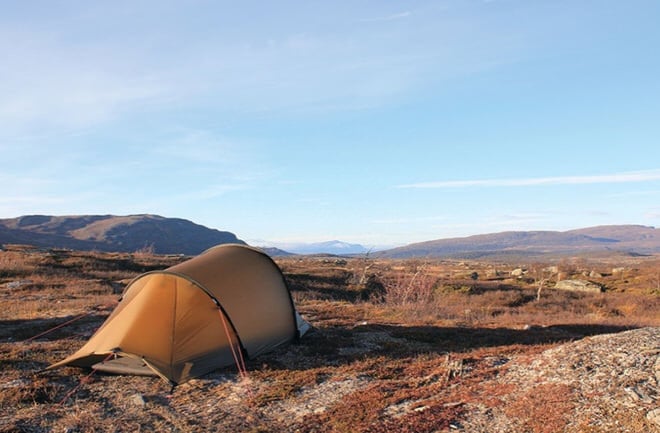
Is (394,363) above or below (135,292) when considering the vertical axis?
below

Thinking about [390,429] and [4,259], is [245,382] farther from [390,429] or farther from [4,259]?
[4,259]

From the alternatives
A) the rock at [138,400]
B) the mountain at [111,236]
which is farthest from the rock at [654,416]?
the mountain at [111,236]

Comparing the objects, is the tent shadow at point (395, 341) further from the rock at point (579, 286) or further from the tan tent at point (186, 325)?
the rock at point (579, 286)

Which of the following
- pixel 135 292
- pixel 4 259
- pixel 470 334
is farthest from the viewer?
pixel 4 259

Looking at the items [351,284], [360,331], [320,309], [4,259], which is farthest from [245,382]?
[4,259]

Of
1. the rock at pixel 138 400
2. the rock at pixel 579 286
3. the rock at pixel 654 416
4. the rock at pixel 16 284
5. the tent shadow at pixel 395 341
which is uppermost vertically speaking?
the rock at pixel 654 416

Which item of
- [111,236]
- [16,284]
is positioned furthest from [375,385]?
[111,236]

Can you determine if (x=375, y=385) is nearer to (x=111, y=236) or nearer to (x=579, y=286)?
(x=579, y=286)

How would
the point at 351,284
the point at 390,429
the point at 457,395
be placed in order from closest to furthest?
1. the point at 390,429
2. the point at 457,395
3. the point at 351,284

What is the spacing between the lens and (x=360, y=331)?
51.4ft

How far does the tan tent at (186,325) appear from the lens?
11.0m

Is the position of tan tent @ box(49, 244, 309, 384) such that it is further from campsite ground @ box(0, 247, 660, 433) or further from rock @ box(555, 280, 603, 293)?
rock @ box(555, 280, 603, 293)

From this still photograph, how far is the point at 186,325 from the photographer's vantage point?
11398 mm

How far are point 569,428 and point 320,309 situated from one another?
14.6m
